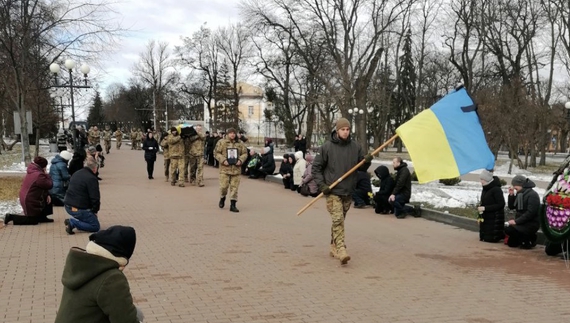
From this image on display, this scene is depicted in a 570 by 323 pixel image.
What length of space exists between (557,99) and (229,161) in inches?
2446

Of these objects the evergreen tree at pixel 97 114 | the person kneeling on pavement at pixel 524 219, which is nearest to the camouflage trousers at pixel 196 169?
the person kneeling on pavement at pixel 524 219

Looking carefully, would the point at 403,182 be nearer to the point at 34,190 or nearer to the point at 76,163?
the point at 34,190

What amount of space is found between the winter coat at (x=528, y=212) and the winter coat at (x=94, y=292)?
303 inches

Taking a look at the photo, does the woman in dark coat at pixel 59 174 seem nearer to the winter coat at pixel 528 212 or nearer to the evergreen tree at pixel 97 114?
the winter coat at pixel 528 212

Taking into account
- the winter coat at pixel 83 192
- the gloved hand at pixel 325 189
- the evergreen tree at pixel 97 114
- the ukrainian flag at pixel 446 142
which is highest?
the evergreen tree at pixel 97 114

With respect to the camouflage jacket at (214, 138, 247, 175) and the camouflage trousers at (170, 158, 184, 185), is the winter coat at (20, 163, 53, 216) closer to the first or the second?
the camouflage jacket at (214, 138, 247, 175)

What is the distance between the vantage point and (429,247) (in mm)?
9156

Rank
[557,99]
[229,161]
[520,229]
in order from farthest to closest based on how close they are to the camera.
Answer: [557,99], [229,161], [520,229]

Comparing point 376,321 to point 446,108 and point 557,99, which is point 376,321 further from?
point 557,99

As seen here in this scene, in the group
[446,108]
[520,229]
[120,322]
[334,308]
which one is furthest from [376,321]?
[520,229]

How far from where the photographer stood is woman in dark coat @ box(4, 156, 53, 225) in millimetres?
10335

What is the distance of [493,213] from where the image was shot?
957 centimetres

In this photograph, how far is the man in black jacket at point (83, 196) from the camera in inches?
369

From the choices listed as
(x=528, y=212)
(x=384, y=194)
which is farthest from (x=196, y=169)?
(x=528, y=212)
